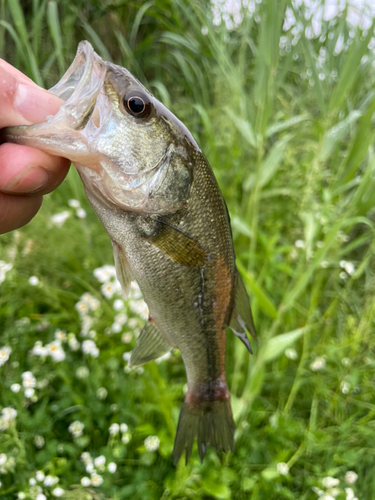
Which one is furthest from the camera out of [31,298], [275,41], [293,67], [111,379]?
[293,67]

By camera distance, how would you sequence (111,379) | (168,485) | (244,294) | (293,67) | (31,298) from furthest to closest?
(293,67) → (31,298) → (111,379) → (168,485) → (244,294)

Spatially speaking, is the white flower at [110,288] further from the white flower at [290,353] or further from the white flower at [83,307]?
the white flower at [290,353]

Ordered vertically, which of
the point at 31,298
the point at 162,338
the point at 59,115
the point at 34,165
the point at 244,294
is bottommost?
the point at 31,298

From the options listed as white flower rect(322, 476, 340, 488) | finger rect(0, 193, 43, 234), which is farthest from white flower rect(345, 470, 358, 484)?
finger rect(0, 193, 43, 234)

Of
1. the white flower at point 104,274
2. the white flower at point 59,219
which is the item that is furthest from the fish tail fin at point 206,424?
the white flower at point 59,219

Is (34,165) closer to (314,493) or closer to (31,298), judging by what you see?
(31,298)

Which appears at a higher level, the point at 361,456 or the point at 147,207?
the point at 147,207

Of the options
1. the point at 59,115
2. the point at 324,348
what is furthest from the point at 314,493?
the point at 59,115
